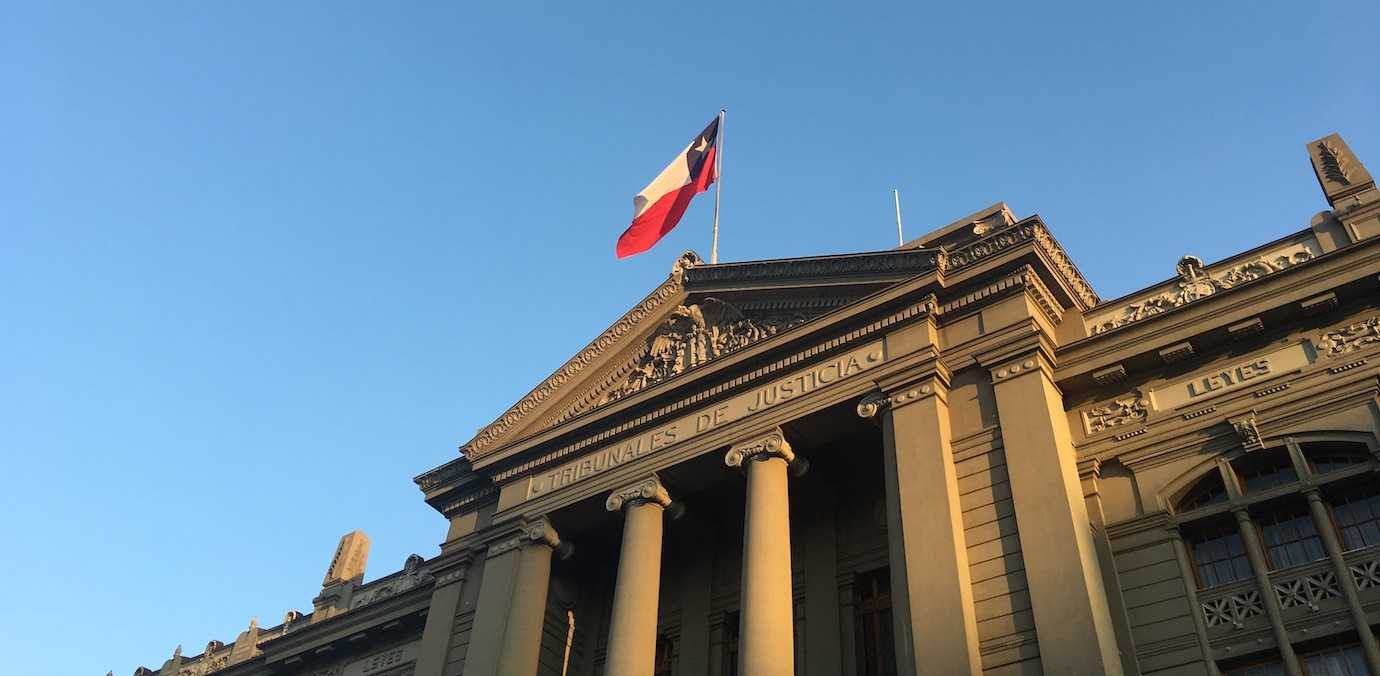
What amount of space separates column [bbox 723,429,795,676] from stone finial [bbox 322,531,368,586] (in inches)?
642

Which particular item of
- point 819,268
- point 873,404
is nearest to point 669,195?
point 819,268

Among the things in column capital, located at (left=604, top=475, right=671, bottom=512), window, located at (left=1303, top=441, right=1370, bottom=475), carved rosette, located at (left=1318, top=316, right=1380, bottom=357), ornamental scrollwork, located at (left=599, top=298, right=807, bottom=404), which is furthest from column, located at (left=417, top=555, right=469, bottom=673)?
carved rosette, located at (left=1318, top=316, right=1380, bottom=357)

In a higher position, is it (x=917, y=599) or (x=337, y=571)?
(x=337, y=571)

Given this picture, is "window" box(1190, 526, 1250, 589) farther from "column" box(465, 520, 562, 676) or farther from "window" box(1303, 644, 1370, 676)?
"column" box(465, 520, 562, 676)

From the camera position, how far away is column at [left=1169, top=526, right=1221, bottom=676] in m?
17.5

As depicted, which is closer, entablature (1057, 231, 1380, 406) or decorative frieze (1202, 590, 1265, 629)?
decorative frieze (1202, 590, 1265, 629)

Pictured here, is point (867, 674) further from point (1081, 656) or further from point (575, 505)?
point (575, 505)

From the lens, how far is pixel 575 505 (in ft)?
86.9

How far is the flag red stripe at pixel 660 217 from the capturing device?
31672 mm

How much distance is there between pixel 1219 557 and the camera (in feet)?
61.9

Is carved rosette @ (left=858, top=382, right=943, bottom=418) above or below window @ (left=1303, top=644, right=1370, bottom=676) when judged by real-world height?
above

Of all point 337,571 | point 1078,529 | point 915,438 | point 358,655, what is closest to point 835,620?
point 915,438

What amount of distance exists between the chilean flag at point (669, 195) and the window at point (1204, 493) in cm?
1596

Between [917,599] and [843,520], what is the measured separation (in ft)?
19.0
